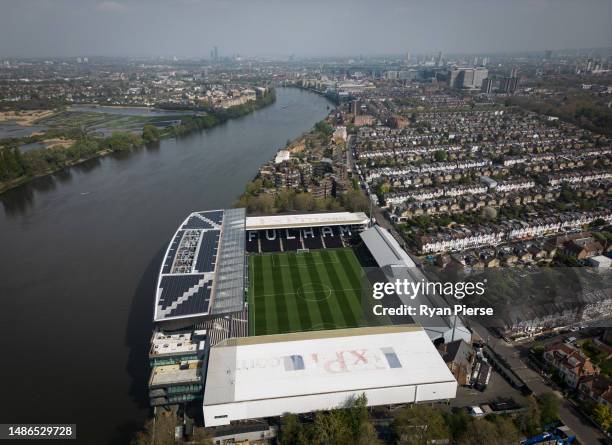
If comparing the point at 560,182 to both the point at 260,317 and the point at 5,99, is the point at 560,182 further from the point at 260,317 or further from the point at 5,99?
the point at 5,99

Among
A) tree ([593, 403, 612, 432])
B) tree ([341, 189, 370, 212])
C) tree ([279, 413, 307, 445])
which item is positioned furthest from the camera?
tree ([341, 189, 370, 212])

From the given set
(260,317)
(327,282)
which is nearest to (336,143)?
(327,282)

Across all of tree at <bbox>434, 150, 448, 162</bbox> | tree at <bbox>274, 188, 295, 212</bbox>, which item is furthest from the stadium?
tree at <bbox>434, 150, 448, 162</bbox>

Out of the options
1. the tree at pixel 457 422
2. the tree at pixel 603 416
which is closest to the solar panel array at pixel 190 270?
the tree at pixel 457 422

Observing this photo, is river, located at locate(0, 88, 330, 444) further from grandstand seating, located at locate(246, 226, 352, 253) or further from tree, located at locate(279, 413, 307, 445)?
grandstand seating, located at locate(246, 226, 352, 253)

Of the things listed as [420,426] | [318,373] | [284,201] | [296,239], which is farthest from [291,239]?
[420,426]
